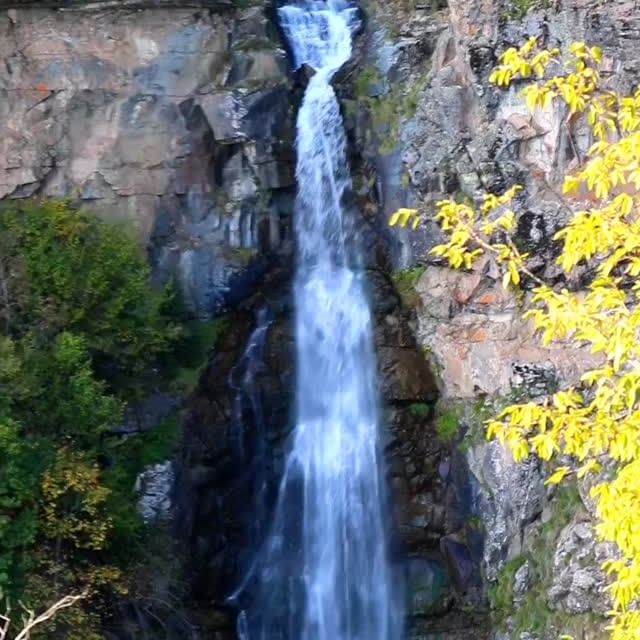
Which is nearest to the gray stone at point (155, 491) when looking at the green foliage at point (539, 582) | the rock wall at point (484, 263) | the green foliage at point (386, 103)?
the rock wall at point (484, 263)

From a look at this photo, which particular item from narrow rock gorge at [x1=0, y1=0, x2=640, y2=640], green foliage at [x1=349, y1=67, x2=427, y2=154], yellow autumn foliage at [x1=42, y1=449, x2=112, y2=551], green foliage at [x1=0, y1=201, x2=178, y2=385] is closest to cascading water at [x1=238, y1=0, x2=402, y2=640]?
narrow rock gorge at [x1=0, y1=0, x2=640, y2=640]

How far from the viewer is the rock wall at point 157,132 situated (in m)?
18.5

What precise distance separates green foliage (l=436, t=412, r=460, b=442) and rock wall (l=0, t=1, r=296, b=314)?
4100mm

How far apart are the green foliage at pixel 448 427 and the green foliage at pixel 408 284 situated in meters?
1.98

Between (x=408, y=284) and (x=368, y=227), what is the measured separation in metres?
1.33

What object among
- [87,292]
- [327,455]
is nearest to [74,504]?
[87,292]

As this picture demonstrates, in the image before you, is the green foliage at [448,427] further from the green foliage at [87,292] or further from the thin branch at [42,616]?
the thin branch at [42,616]

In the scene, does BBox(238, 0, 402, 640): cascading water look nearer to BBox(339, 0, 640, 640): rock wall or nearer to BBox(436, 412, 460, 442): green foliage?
BBox(339, 0, 640, 640): rock wall

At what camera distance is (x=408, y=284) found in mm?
18141

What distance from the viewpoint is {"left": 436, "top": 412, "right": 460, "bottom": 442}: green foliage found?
17.2 metres

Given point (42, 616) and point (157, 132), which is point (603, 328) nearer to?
point (42, 616)

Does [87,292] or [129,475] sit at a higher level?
[87,292]

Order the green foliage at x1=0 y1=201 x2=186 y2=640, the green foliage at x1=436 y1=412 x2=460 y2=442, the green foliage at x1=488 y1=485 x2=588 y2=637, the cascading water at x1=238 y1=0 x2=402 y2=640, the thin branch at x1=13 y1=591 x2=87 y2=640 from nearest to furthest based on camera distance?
the thin branch at x1=13 y1=591 x2=87 y2=640
the green foliage at x1=0 y1=201 x2=186 y2=640
the green foliage at x1=488 y1=485 x2=588 y2=637
the cascading water at x1=238 y1=0 x2=402 y2=640
the green foliage at x1=436 y1=412 x2=460 y2=442

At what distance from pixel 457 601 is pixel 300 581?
2.42 meters
